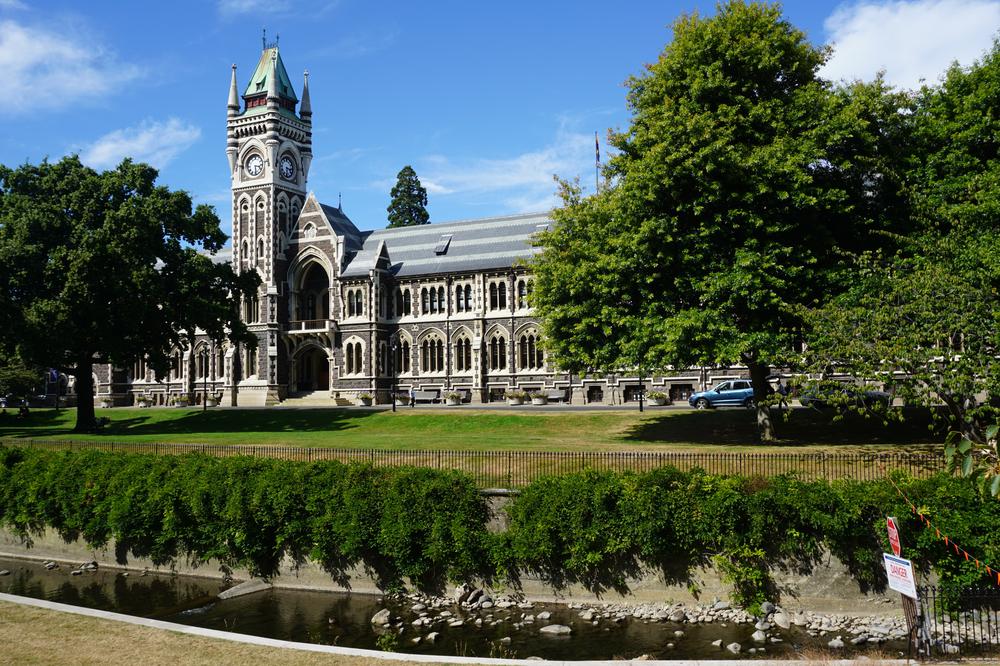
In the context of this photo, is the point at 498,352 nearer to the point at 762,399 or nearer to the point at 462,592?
the point at 762,399

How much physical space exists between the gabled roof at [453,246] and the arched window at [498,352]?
5.36 meters

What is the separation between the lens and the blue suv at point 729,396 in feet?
130

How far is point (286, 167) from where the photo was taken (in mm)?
63281

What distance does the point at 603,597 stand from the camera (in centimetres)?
1870

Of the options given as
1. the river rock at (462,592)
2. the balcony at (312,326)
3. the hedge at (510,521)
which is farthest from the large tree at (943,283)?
the balcony at (312,326)

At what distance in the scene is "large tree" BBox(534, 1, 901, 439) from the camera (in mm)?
25672

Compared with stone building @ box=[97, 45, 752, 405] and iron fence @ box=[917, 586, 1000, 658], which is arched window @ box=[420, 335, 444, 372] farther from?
Answer: iron fence @ box=[917, 586, 1000, 658]

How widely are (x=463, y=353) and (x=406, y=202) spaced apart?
33.8 meters

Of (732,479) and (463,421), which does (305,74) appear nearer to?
(463,421)

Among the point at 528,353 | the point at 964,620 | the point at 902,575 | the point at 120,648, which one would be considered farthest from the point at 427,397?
the point at 902,575

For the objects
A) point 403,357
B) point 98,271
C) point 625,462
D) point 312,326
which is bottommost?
point 625,462

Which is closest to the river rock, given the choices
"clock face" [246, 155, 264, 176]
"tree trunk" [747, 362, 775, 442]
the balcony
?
"tree trunk" [747, 362, 775, 442]

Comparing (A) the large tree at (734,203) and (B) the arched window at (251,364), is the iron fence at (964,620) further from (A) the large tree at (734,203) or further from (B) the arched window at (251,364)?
(B) the arched window at (251,364)

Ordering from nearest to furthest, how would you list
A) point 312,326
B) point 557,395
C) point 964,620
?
1. point 964,620
2. point 557,395
3. point 312,326
